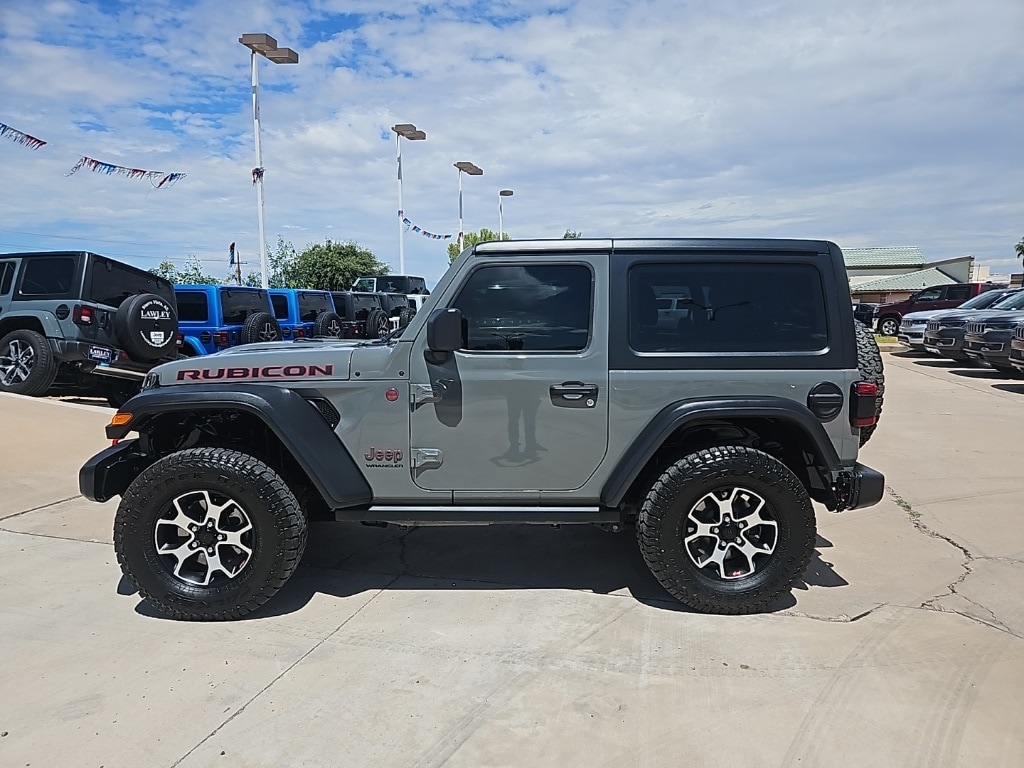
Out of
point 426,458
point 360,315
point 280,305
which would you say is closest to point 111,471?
point 426,458

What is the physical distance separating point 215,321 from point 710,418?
9075 mm

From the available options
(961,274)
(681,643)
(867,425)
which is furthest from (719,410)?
(961,274)

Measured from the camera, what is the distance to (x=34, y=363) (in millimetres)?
8195

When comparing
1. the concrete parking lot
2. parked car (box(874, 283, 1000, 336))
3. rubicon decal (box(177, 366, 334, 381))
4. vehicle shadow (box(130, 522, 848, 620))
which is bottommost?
the concrete parking lot

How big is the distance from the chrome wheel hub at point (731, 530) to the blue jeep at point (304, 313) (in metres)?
9.86

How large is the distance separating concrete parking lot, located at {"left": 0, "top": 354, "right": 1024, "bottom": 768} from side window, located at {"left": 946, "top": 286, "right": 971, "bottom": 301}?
20.1 metres

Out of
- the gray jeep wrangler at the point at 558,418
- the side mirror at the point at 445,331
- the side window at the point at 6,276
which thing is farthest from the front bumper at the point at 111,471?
the side window at the point at 6,276

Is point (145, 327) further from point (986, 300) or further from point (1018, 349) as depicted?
point (986, 300)

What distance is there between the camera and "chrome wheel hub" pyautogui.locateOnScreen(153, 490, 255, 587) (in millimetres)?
3424

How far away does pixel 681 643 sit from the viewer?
321 centimetres

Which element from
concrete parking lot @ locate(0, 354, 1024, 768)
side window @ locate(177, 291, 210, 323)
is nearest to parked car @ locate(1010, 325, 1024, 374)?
concrete parking lot @ locate(0, 354, 1024, 768)

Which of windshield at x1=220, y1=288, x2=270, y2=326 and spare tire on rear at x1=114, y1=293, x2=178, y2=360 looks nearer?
spare tire on rear at x1=114, y1=293, x2=178, y2=360

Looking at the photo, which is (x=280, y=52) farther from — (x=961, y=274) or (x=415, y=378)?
(x=961, y=274)

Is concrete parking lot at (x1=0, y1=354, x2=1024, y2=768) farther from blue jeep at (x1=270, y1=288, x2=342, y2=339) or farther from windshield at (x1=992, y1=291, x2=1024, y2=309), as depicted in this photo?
windshield at (x1=992, y1=291, x2=1024, y2=309)
